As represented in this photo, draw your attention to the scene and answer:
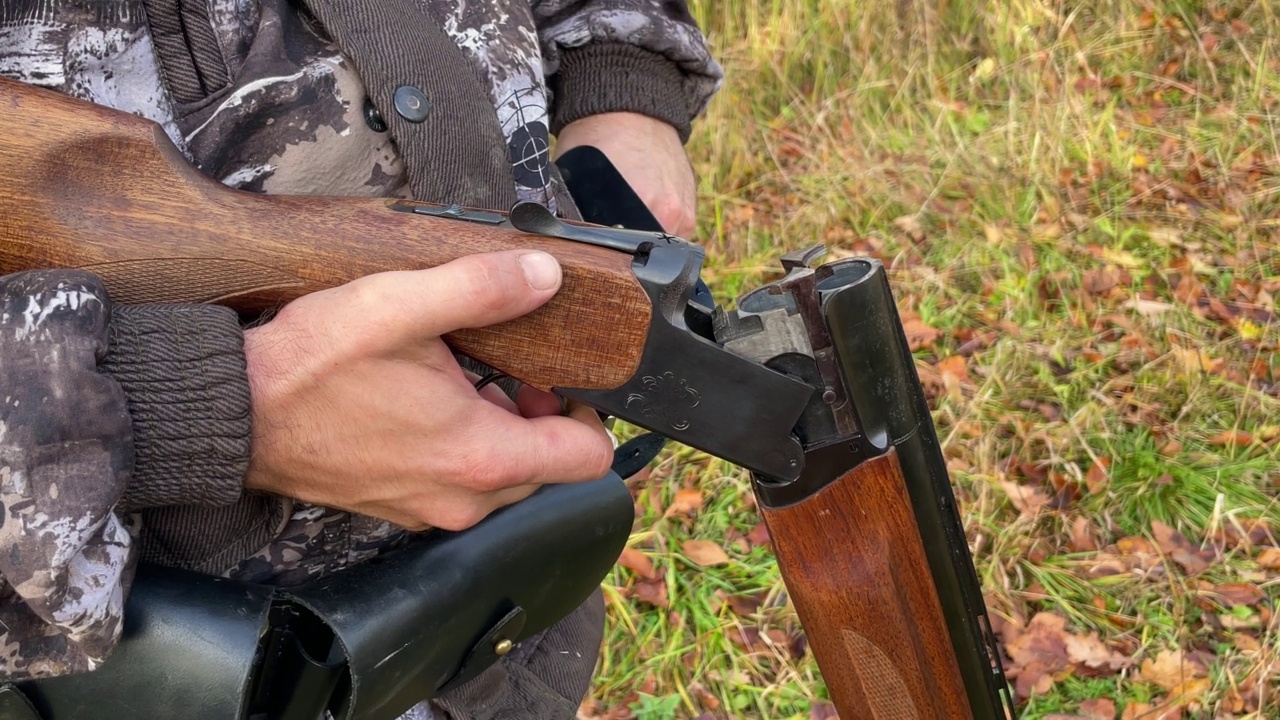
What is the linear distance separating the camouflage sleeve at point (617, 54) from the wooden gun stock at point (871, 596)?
2.70 ft

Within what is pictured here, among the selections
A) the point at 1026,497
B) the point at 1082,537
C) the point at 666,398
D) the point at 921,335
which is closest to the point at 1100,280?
the point at 921,335

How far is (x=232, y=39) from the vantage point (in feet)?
4.29

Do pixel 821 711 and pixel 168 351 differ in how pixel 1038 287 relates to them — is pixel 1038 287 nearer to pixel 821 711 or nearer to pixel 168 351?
pixel 821 711

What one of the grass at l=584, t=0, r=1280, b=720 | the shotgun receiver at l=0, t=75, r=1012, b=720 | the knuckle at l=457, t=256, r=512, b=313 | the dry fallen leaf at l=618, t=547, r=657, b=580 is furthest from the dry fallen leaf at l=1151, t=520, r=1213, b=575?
the knuckle at l=457, t=256, r=512, b=313

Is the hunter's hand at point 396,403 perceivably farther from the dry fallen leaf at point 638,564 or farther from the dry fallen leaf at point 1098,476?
the dry fallen leaf at point 1098,476

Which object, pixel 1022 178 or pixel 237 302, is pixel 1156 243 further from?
pixel 237 302

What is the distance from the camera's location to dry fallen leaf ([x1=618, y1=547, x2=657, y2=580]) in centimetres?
386

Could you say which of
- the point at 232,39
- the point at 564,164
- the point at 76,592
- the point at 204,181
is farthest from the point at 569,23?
the point at 76,592

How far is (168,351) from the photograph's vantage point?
1.14 metres

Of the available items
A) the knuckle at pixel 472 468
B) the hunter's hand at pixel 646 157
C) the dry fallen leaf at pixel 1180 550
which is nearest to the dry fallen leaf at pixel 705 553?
the dry fallen leaf at pixel 1180 550

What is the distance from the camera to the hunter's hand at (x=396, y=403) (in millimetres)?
1165

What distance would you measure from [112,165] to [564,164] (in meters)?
0.81

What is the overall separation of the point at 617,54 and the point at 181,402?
1063 mm

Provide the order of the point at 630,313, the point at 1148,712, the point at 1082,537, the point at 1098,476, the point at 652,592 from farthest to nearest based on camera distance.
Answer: the point at 652,592, the point at 1098,476, the point at 1082,537, the point at 1148,712, the point at 630,313
